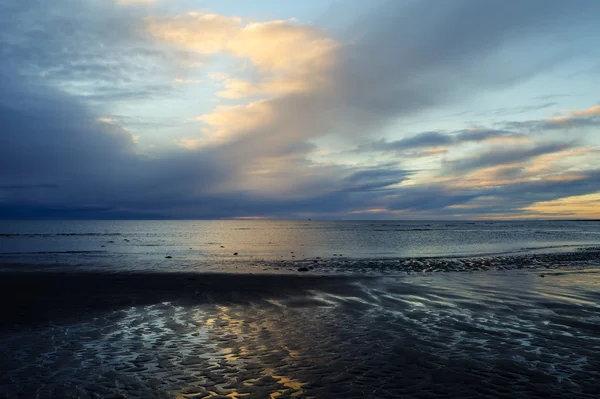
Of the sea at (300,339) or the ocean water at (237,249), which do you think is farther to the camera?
the ocean water at (237,249)

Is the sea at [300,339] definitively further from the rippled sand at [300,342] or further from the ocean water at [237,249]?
the ocean water at [237,249]

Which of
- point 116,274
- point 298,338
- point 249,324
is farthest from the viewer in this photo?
point 116,274

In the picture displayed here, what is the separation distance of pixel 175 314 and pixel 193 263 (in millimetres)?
21825

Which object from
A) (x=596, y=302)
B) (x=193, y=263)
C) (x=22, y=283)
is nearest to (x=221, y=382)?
(x=596, y=302)

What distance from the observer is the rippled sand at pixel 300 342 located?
803cm

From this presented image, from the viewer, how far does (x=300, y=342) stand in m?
11.3

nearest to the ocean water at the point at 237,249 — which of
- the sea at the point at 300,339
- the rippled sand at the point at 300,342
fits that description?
the sea at the point at 300,339

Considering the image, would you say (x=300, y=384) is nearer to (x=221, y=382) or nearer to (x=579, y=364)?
(x=221, y=382)

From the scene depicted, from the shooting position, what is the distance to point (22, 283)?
76.4 feet

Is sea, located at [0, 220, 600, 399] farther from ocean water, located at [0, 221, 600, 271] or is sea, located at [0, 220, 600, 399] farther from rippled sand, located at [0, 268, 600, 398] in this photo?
ocean water, located at [0, 221, 600, 271]

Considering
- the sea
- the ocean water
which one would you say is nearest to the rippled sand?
the sea

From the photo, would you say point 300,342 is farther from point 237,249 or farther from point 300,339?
point 237,249

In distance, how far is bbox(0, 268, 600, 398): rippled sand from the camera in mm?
8031

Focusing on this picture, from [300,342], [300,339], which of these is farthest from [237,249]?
[300,342]
